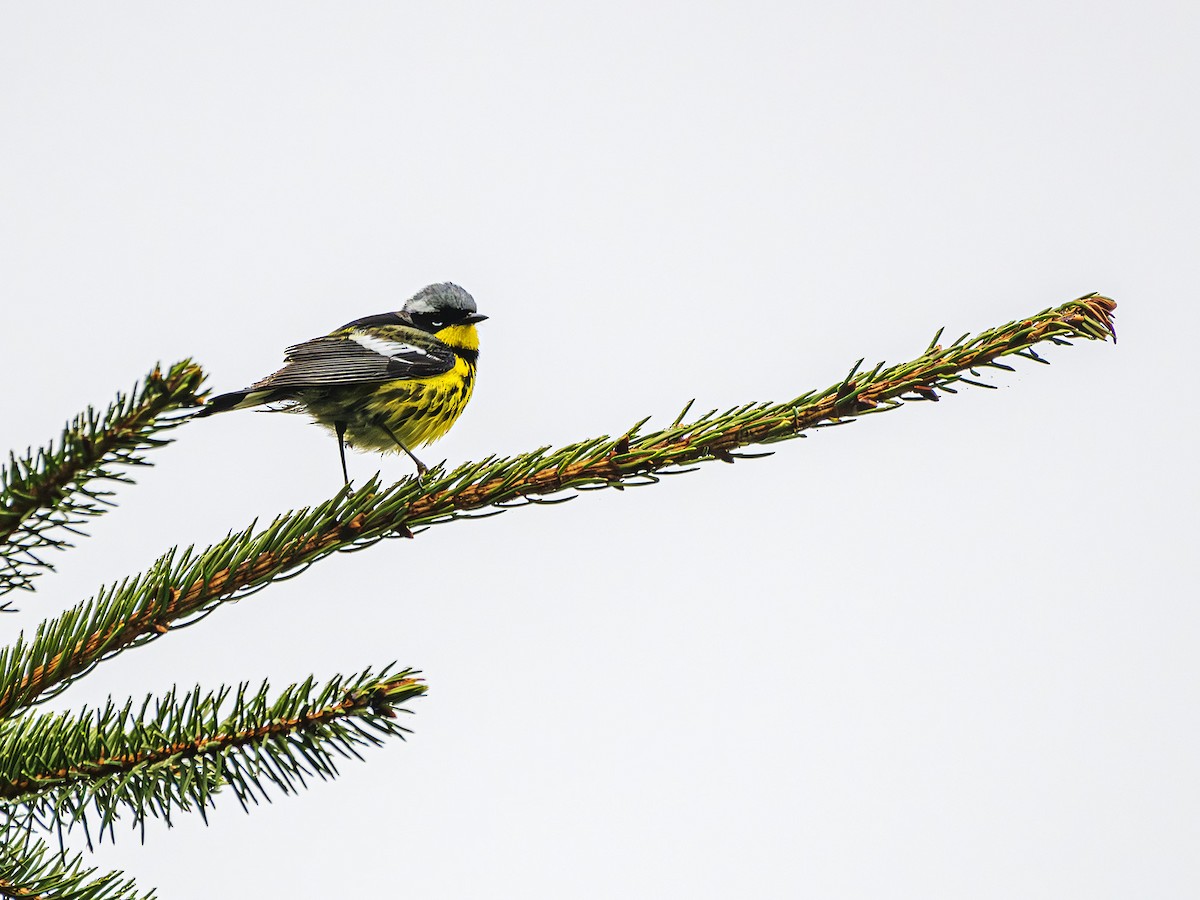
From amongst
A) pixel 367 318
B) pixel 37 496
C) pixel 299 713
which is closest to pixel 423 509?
pixel 299 713

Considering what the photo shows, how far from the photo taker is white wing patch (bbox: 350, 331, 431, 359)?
20.5ft

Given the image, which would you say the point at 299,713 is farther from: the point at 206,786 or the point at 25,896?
the point at 25,896

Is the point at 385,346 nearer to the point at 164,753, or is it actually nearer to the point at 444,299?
the point at 444,299

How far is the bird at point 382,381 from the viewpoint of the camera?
18.3ft

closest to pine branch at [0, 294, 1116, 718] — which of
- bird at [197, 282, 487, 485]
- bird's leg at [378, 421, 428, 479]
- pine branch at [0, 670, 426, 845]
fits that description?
pine branch at [0, 670, 426, 845]

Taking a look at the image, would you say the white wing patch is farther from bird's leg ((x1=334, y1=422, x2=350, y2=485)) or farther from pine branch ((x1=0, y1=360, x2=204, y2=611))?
pine branch ((x1=0, y1=360, x2=204, y2=611))

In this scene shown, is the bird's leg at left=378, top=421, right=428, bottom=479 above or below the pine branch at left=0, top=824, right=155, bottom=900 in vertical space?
above

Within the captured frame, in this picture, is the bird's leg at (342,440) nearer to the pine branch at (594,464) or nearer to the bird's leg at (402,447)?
the bird's leg at (402,447)

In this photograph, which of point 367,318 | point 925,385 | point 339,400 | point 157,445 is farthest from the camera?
point 367,318

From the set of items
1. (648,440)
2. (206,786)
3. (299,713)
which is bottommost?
(206,786)

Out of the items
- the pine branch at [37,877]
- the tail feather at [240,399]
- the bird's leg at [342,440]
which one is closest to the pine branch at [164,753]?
the pine branch at [37,877]

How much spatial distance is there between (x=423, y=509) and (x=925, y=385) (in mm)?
1390

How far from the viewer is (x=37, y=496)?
6.19ft

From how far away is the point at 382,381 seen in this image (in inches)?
236
